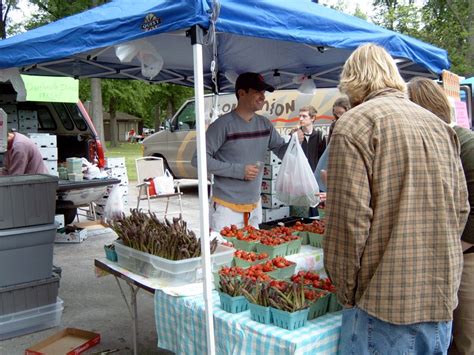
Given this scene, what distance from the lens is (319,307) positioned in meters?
2.07

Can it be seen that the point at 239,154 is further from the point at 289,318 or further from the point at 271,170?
the point at 271,170

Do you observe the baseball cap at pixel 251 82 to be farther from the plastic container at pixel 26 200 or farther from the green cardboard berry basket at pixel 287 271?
the plastic container at pixel 26 200

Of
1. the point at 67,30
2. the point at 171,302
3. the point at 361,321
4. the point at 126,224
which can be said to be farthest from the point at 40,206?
the point at 361,321

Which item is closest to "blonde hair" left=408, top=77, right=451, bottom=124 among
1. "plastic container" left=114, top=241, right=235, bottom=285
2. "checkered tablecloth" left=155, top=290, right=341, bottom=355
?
"checkered tablecloth" left=155, top=290, right=341, bottom=355

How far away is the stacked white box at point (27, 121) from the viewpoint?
7.09 m

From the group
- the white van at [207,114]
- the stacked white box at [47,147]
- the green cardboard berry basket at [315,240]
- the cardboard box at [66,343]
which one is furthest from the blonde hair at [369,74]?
the white van at [207,114]

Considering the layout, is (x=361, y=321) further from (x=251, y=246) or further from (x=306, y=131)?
(x=306, y=131)

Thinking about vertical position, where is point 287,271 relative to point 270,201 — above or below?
above

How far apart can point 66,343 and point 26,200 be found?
1213 mm

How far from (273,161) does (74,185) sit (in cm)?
288

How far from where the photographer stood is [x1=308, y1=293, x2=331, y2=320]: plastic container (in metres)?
2.03

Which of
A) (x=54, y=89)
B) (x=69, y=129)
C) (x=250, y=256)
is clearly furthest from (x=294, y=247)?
(x=69, y=129)

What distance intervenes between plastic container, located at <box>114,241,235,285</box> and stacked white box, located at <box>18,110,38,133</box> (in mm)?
5061

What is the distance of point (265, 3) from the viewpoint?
8.56 feet
